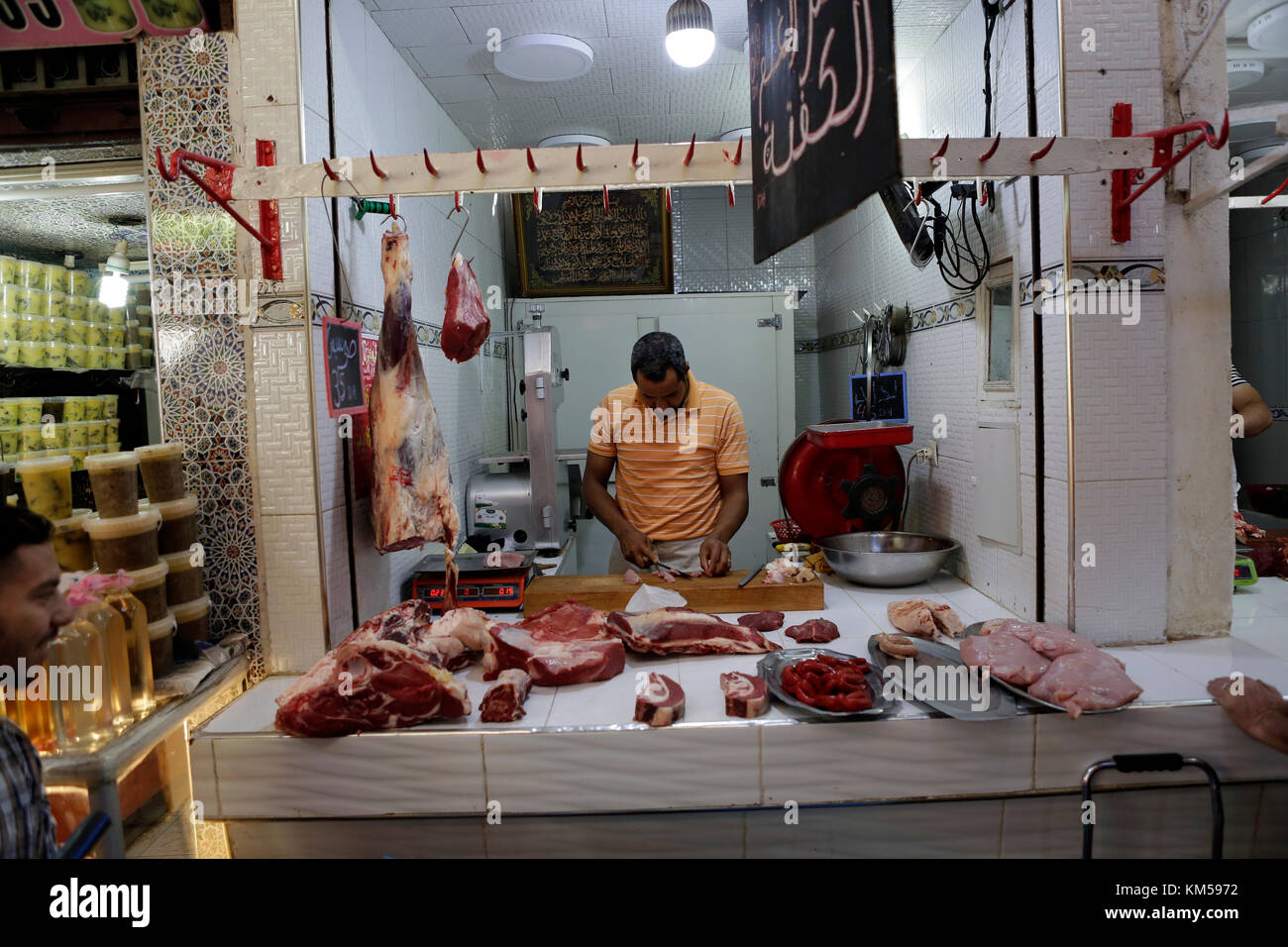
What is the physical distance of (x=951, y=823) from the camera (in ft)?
8.22

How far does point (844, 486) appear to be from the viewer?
3916 mm

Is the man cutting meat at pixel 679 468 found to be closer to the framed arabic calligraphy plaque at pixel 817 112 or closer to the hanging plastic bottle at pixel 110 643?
the framed arabic calligraphy plaque at pixel 817 112

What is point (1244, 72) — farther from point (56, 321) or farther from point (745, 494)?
point (56, 321)

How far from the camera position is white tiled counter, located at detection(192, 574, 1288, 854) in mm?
2387

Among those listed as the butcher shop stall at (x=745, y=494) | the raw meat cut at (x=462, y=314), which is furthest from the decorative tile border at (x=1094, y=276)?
the raw meat cut at (x=462, y=314)

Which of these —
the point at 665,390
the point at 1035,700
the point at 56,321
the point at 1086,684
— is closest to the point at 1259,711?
the point at 1086,684

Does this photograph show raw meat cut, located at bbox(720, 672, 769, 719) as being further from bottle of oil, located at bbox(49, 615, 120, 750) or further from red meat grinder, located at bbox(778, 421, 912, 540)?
bottle of oil, located at bbox(49, 615, 120, 750)

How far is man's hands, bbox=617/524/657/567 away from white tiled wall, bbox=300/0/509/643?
0.86m

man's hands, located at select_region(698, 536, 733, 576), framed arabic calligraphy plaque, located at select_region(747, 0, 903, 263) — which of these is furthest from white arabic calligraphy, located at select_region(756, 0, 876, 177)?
man's hands, located at select_region(698, 536, 733, 576)

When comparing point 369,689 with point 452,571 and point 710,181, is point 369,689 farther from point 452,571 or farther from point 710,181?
point 710,181

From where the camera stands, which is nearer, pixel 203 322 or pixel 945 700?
pixel 945 700

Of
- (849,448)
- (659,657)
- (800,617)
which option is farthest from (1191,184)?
(659,657)

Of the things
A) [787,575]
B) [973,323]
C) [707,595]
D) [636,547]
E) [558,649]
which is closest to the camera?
[558,649]

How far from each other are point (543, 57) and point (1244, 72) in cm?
411
